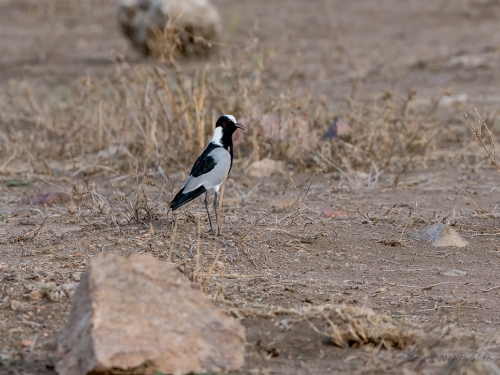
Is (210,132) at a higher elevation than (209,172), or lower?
lower

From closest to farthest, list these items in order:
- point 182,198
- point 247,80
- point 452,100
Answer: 1. point 182,198
2. point 247,80
3. point 452,100

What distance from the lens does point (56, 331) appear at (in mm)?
3330

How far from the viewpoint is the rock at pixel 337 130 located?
6508mm

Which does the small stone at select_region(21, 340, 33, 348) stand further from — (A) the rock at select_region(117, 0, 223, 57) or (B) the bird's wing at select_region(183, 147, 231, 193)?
(A) the rock at select_region(117, 0, 223, 57)

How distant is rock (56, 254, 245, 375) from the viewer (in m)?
2.82

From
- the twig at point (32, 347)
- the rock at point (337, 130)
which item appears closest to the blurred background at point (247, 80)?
the rock at point (337, 130)

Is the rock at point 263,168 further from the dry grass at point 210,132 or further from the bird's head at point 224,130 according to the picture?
the bird's head at point 224,130

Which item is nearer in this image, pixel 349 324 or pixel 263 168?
pixel 349 324

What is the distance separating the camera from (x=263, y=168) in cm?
643

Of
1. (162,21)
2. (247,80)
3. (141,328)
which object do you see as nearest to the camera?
(141,328)

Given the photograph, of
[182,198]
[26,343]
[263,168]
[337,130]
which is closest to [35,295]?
[26,343]

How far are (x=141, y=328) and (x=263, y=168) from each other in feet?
11.9

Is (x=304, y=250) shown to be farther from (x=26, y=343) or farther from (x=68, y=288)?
(x=26, y=343)

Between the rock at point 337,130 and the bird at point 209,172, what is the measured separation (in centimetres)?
160
